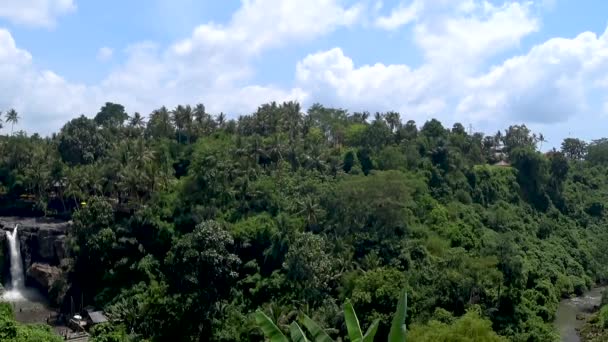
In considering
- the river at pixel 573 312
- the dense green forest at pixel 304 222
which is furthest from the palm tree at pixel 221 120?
the river at pixel 573 312

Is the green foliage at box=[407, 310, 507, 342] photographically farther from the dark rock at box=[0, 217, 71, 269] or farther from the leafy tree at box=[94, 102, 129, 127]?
the leafy tree at box=[94, 102, 129, 127]

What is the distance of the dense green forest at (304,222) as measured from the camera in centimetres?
4106

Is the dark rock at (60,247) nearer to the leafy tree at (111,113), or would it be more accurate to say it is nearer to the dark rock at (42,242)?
the dark rock at (42,242)

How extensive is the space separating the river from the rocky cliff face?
3991cm

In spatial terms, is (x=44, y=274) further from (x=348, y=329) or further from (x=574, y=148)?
(x=574, y=148)

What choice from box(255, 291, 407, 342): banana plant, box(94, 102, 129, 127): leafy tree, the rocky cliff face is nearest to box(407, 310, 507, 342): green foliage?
box(255, 291, 407, 342): banana plant

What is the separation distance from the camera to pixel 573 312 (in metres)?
52.0

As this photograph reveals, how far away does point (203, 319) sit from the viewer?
40906mm

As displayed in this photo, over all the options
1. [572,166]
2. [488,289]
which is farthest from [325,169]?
[572,166]

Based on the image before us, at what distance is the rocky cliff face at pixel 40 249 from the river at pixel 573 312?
3991 cm

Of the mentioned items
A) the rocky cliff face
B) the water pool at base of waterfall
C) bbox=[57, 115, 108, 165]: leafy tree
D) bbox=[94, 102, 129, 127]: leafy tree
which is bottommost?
the water pool at base of waterfall

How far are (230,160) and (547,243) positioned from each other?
32865 millimetres

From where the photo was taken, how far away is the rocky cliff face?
171ft

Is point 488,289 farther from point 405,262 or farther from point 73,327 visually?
point 73,327
